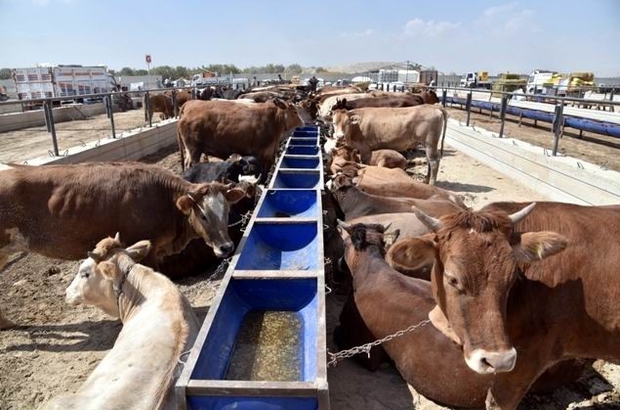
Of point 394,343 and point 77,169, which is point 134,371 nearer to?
point 394,343

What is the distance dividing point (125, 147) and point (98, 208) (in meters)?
7.66

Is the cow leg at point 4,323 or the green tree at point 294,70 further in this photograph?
the green tree at point 294,70

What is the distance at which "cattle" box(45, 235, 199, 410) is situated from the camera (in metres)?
2.71

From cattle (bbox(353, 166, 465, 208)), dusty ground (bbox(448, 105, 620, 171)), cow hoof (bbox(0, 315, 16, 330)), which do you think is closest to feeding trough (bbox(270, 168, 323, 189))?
cattle (bbox(353, 166, 465, 208))

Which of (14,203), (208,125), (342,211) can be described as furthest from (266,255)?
(208,125)

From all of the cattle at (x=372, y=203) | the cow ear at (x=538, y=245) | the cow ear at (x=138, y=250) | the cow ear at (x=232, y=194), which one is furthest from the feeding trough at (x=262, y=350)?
the cattle at (x=372, y=203)

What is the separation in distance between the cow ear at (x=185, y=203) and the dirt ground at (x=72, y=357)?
1188mm

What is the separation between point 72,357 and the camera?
434 cm

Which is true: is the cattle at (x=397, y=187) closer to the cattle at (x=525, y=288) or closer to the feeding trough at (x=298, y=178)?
the feeding trough at (x=298, y=178)

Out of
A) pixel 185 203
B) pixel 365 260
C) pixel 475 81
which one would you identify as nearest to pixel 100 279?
pixel 185 203

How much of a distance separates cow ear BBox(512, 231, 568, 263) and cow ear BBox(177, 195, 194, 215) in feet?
11.4

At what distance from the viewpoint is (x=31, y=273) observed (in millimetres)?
6000

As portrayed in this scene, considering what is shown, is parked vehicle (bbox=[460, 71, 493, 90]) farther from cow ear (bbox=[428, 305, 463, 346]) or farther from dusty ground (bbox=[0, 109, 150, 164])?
cow ear (bbox=[428, 305, 463, 346])

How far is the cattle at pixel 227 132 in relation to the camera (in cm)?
1015
